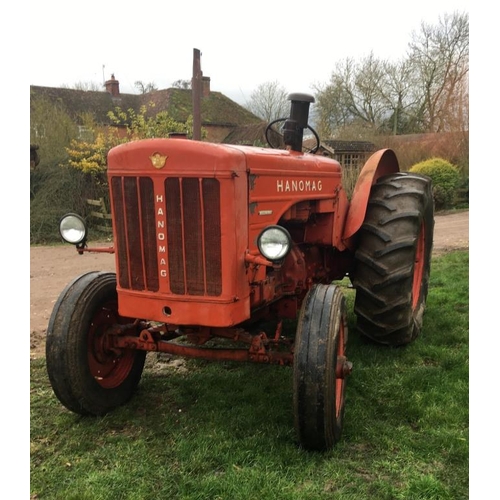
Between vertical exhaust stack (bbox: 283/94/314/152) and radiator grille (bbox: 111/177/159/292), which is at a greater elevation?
vertical exhaust stack (bbox: 283/94/314/152)

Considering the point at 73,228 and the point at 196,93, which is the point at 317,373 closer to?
the point at 73,228


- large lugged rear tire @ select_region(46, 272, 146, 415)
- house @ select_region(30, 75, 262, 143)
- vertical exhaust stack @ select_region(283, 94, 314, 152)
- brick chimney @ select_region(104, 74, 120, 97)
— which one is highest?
brick chimney @ select_region(104, 74, 120, 97)

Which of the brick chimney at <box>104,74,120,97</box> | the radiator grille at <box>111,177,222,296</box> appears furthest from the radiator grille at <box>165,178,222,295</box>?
the brick chimney at <box>104,74,120,97</box>

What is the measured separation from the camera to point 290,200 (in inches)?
127

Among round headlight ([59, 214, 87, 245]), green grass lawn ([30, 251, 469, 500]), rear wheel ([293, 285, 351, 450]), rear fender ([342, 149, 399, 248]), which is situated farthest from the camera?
rear fender ([342, 149, 399, 248])

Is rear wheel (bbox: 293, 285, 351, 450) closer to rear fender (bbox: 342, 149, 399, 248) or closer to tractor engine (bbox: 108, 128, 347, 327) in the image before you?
tractor engine (bbox: 108, 128, 347, 327)

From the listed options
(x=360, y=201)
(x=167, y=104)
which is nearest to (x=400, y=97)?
(x=167, y=104)

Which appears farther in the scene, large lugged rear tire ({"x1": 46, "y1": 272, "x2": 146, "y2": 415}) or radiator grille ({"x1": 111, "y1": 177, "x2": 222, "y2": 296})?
large lugged rear tire ({"x1": 46, "y1": 272, "x2": 146, "y2": 415})

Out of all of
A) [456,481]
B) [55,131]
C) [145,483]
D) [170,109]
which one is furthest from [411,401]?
[170,109]

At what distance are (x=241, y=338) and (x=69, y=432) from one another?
3.99 ft

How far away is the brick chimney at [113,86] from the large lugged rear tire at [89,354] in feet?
88.2

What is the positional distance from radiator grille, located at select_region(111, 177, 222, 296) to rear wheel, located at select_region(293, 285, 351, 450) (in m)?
0.54

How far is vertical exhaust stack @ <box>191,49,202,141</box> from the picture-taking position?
3.46m

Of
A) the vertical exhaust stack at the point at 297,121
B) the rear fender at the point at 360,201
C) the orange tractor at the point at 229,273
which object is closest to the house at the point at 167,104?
the rear fender at the point at 360,201
